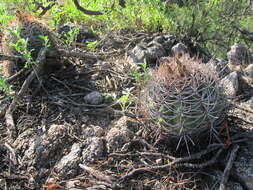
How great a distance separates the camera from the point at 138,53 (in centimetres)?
336

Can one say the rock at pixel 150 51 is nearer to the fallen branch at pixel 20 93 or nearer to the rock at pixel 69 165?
the fallen branch at pixel 20 93

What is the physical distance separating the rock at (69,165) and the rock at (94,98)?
69 cm

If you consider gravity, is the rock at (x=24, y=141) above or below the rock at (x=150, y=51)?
below

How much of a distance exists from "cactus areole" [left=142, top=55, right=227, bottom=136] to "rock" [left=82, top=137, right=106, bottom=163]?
1.75 ft

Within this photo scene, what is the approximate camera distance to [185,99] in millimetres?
2023

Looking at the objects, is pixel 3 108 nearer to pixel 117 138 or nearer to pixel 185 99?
pixel 117 138

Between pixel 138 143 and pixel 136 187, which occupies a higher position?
pixel 138 143

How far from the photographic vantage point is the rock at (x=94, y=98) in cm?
282

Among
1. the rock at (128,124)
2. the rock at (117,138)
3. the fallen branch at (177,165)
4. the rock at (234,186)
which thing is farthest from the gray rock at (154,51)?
the rock at (234,186)

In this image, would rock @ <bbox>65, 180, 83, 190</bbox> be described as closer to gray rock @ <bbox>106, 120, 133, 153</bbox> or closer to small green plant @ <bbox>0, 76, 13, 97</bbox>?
gray rock @ <bbox>106, 120, 133, 153</bbox>

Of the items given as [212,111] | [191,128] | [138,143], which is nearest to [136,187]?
[138,143]

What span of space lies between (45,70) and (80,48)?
0.83 metres

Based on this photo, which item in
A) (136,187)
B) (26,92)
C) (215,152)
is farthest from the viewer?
(26,92)

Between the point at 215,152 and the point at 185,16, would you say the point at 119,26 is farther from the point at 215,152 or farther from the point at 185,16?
the point at 215,152
